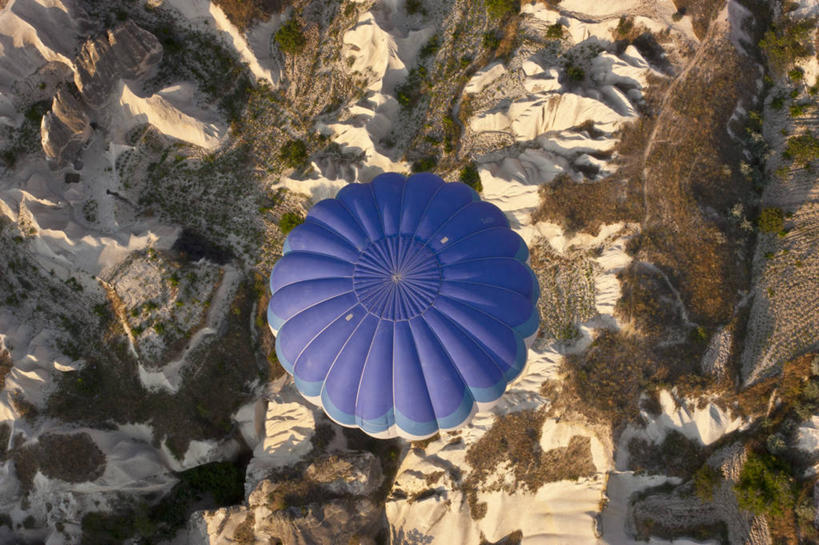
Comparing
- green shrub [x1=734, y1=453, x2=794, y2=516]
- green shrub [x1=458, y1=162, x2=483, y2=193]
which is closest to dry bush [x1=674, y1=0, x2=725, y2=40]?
green shrub [x1=458, y1=162, x2=483, y2=193]

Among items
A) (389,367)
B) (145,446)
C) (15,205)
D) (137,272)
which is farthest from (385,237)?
(15,205)

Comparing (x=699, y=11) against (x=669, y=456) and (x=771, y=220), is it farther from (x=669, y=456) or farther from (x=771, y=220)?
(x=669, y=456)

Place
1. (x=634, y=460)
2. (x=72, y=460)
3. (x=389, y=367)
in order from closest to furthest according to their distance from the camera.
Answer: (x=389, y=367), (x=634, y=460), (x=72, y=460)

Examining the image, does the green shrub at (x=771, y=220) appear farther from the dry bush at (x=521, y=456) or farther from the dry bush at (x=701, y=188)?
the dry bush at (x=521, y=456)

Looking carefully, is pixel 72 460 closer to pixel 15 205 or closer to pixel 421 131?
pixel 15 205

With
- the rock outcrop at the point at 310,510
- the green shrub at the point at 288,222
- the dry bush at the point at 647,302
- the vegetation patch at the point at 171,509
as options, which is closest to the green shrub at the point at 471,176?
the dry bush at the point at 647,302

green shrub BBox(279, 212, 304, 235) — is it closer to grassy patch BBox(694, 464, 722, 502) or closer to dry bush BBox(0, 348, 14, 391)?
dry bush BBox(0, 348, 14, 391)
